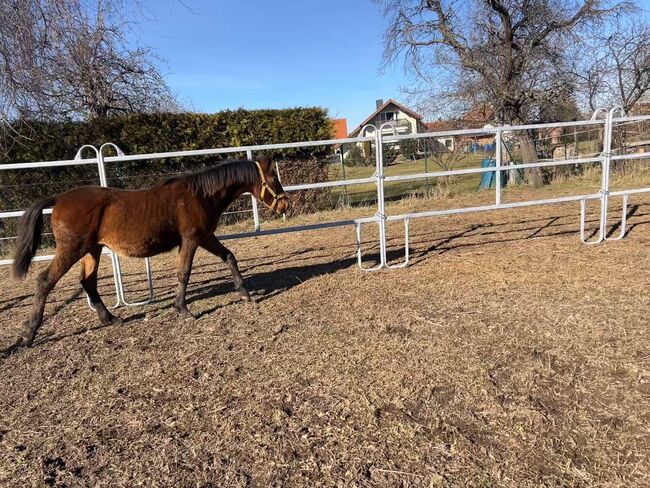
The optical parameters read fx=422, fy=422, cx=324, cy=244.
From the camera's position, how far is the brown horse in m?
A: 3.63

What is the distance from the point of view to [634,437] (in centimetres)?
208

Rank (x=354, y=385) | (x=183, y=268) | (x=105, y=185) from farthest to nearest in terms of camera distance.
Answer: (x=105, y=185) → (x=183, y=268) → (x=354, y=385)

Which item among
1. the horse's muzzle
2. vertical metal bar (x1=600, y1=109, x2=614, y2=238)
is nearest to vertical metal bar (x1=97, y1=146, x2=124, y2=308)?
the horse's muzzle

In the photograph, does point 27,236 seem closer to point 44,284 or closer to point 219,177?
point 44,284

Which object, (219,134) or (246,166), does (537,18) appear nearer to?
(219,134)

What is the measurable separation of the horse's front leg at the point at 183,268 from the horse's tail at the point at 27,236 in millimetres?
1159

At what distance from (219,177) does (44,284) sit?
5.85ft

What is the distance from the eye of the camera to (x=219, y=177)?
4.11 metres

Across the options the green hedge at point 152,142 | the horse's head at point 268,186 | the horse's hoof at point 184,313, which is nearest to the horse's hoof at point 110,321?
the horse's hoof at point 184,313

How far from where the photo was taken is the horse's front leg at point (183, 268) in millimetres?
4039

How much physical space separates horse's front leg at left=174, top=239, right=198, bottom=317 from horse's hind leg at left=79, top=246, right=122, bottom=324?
611 mm

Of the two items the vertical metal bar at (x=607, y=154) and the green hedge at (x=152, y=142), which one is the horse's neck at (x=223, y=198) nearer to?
the green hedge at (x=152, y=142)

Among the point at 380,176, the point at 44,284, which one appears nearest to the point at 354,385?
the point at 44,284

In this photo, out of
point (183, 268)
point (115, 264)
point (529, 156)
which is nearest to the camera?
point (183, 268)
